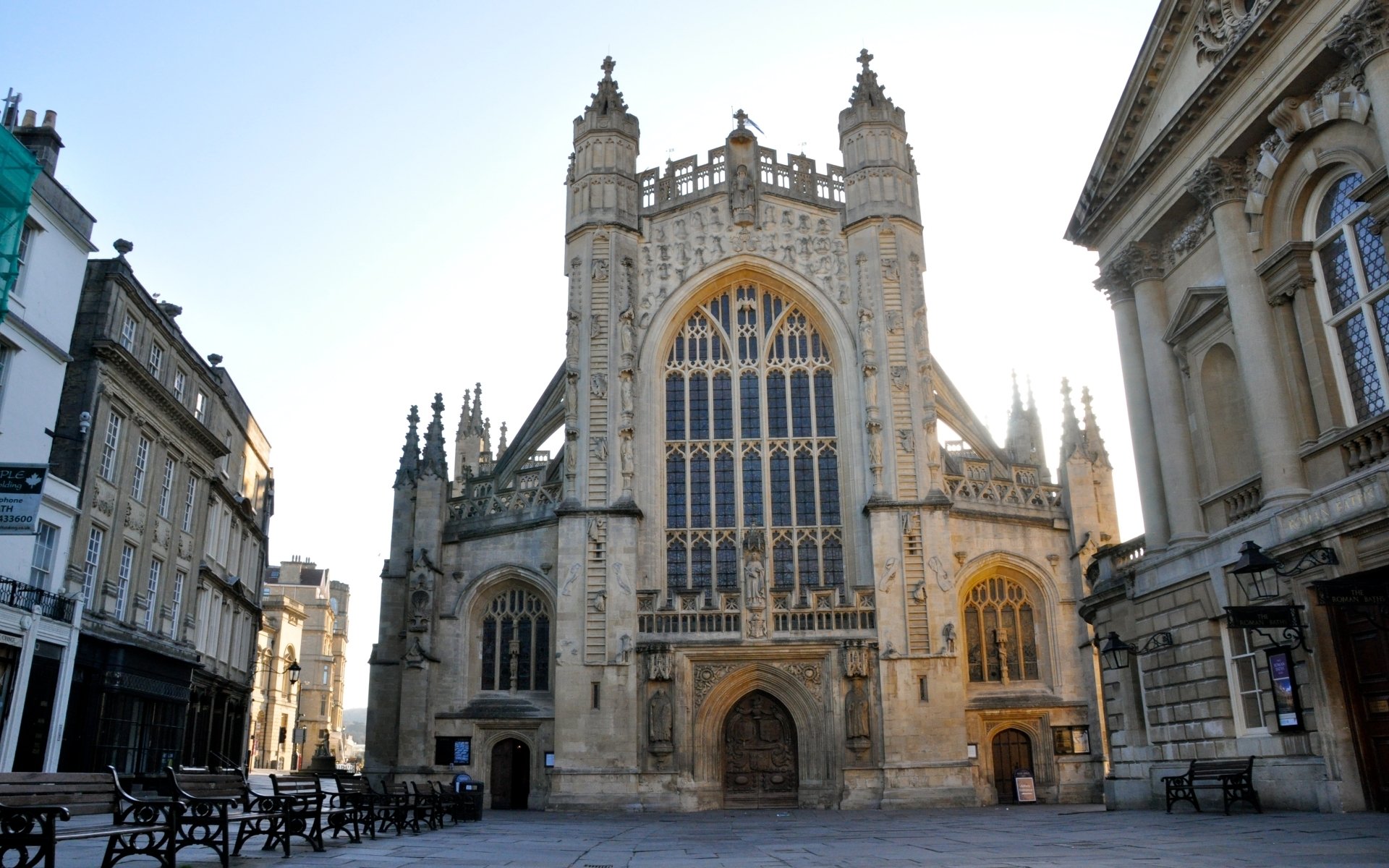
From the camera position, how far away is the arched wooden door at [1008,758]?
30547 millimetres

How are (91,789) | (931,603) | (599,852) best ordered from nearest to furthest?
(91,789)
(599,852)
(931,603)

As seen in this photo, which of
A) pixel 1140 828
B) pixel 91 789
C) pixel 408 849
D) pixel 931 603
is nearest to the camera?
pixel 91 789

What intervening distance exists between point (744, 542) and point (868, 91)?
15.5m

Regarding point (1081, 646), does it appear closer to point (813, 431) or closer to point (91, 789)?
point (813, 431)

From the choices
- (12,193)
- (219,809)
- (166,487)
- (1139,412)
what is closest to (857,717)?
(1139,412)

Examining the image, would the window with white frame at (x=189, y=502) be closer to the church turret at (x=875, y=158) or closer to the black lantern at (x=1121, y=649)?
the church turret at (x=875, y=158)

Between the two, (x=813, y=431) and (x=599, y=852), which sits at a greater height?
(x=813, y=431)

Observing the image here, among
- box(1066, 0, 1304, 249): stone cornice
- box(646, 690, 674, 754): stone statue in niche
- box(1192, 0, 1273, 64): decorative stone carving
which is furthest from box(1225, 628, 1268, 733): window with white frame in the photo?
box(646, 690, 674, 754): stone statue in niche

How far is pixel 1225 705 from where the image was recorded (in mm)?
17281

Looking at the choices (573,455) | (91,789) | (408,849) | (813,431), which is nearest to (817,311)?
(813,431)

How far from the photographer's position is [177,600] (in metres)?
28.2

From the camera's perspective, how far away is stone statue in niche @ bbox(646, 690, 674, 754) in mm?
28141

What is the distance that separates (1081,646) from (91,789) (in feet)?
89.6

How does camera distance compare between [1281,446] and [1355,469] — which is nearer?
[1355,469]
